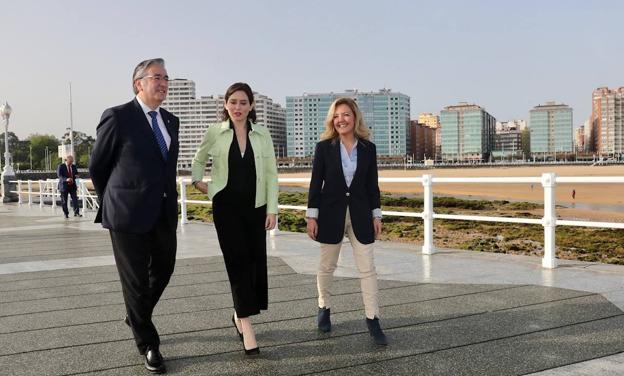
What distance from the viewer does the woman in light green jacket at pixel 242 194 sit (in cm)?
350

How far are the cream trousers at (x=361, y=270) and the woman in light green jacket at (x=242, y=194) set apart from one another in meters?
0.47

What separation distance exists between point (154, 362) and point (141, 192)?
935mm

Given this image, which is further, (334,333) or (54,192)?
(54,192)

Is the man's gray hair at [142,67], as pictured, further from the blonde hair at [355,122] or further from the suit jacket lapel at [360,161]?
the suit jacket lapel at [360,161]

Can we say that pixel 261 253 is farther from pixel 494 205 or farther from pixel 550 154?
pixel 550 154

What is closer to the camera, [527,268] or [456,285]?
[456,285]

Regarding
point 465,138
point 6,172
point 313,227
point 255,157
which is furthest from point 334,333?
point 465,138

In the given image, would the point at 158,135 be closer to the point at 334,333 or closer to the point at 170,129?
the point at 170,129

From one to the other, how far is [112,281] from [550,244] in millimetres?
4538

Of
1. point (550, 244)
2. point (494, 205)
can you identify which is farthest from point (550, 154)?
point (550, 244)

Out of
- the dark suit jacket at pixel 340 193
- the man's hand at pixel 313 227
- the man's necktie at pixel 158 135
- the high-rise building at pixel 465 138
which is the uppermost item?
the high-rise building at pixel 465 138

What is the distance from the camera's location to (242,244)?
3537 mm

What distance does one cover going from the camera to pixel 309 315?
4.28 m

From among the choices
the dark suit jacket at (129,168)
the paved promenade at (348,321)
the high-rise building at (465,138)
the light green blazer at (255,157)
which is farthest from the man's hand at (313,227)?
the high-rise building at (465,138)
